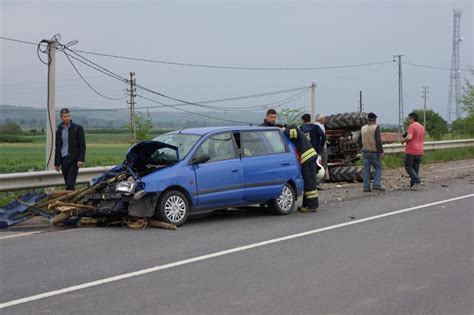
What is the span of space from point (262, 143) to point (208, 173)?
1436 millimetres

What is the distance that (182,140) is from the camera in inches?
395

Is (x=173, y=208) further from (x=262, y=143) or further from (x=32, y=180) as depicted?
(x=32, y=180)

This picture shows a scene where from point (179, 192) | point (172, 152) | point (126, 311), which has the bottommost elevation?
point (126, 311)

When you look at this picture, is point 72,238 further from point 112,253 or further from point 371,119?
point 371,119

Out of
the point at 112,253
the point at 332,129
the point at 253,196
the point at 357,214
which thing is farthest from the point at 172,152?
the point at 332,129

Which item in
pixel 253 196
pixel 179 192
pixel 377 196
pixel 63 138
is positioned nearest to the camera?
pixel 179 192

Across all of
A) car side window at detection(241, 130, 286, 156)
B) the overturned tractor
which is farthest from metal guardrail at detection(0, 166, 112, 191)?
the overturned tractor

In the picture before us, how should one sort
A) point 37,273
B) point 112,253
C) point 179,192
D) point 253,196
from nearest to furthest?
1. point 37,273
2. point 112,253
3. point 179,192
4. point 253,196

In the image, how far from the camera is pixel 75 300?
18.1 ft

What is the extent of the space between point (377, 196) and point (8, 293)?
356 inches

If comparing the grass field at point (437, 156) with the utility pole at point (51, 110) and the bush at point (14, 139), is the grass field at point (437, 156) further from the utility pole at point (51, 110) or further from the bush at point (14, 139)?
the bush at point (14, 139)

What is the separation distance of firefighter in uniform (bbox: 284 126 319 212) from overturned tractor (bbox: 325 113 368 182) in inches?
205

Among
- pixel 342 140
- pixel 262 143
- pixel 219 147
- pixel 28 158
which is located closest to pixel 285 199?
pixel 262 143

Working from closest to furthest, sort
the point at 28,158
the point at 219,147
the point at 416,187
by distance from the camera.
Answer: the point at 219,147 → the point at 416,187 → the point at 28,158
